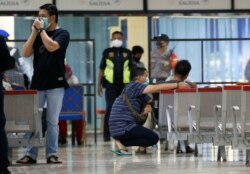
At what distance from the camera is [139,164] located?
1330 centimetres

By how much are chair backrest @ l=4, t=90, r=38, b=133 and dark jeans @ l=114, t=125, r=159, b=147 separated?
2.59m

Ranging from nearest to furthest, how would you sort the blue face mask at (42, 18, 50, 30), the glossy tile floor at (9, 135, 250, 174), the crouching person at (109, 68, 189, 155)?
the glossy tile floor at (9, 135, 250, 174) < the blue face mask at (42, 18, 50, 30) < the crouching person at (109, 68, 189, 155)

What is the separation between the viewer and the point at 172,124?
15.9 m

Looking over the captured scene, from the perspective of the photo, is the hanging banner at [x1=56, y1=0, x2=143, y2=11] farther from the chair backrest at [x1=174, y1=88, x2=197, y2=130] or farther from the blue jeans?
the blue jeans

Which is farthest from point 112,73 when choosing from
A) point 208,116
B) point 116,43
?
point 208,116

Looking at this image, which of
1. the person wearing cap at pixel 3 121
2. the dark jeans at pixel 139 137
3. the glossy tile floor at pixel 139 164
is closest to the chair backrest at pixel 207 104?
the glossy tile floor at pixel 139 164

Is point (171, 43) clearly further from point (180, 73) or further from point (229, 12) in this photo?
point (180, 73)

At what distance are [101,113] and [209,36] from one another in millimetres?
3316

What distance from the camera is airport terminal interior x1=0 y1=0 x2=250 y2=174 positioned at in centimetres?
1275

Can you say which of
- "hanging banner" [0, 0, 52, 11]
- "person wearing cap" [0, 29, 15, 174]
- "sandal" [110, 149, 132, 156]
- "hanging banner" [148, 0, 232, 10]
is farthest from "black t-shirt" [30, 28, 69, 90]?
"hanging banner" [148, 0, 232, 10]

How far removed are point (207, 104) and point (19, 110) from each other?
3.04 m

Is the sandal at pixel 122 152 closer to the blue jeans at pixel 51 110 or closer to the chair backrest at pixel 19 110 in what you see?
the blue jeans at pixel 51 110

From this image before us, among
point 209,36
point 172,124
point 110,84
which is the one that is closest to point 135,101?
point 172,124

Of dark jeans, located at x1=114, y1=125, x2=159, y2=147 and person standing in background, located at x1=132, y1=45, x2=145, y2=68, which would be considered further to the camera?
person standing in background, located at x1=132, y1=45, x2=145, y2=68
